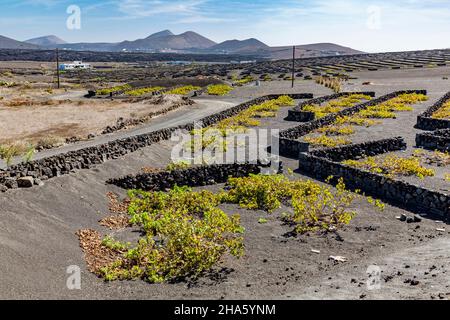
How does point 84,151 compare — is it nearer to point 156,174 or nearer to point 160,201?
point 156,174

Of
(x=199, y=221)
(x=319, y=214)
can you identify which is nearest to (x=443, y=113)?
(x=319, y=214)

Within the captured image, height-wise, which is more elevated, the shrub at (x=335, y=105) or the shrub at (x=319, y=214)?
the shrub at (x=335, y=105)

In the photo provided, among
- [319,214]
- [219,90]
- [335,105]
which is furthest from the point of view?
[219,90]

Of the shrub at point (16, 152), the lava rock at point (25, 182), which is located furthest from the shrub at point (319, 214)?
the shrub at point (16, 152)

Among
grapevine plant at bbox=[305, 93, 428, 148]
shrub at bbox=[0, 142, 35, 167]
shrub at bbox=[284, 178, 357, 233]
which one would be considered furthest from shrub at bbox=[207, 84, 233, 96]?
shrub at bbox=[284, 178, 357, 233]

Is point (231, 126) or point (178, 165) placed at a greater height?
point (231, 126)

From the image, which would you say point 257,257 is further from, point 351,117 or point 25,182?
point 351,117

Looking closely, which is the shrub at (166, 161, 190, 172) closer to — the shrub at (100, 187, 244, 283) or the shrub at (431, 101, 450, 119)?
the shrub at (100, 187, 244, 283)

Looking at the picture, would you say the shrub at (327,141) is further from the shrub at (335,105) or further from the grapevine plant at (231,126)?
the shrub at (335,105)
